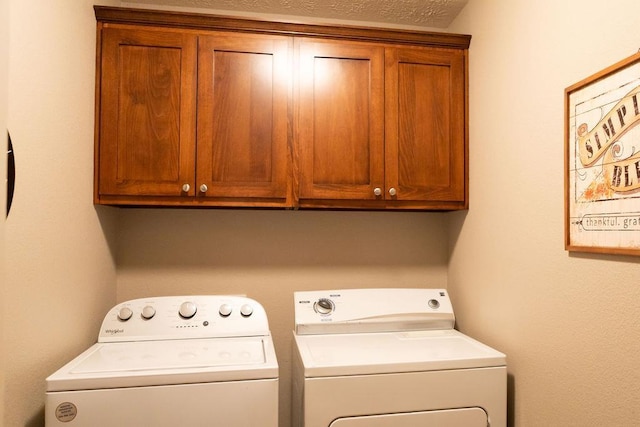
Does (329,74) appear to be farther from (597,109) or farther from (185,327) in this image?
(185,327)

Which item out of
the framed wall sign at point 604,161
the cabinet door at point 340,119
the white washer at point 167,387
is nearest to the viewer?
the framed wall sign at point 604,161

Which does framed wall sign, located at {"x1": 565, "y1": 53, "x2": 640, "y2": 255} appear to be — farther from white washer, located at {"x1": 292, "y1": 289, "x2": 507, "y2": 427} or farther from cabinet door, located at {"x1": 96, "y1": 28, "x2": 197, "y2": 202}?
cabinet door, located at {"x1": 96, "y1": 28, "x2": 197, "y2": 202}

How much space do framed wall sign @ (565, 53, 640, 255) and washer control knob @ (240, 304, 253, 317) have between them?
125 centimetres

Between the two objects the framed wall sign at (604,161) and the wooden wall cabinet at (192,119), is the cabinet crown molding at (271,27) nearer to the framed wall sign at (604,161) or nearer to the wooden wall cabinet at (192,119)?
the wooden wall cabinet at (192,119)

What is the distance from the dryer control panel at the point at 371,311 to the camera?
5.91 ft

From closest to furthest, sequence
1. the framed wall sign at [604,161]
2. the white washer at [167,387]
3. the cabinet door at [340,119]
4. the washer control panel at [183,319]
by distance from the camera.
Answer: the framed wall sign at [604,161] → the white washer at [167,387] → the washer control panel at [183,319] → the cabinet door at [340,119]

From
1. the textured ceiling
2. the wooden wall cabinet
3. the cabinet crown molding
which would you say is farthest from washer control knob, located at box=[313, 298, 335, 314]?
the textured ceiling

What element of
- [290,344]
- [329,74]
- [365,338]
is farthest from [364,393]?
[329,74]

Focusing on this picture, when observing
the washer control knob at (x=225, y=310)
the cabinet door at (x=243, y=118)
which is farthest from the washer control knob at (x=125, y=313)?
the cabinet door at (x=243, y=118)

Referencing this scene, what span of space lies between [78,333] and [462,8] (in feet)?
7.55

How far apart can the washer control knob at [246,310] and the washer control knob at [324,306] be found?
0.30 meters

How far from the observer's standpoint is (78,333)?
1.51m

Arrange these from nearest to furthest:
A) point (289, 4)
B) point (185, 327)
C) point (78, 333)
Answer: point (78, 333), point (185, 327), point (289, 4)

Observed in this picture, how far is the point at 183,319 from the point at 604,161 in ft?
5.41
